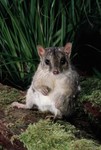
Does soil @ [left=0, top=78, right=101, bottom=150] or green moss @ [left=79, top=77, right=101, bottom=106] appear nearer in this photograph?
soil @ [left=0, top=78, right=101, bottom=150]

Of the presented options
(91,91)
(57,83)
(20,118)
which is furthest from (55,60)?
(91,91)

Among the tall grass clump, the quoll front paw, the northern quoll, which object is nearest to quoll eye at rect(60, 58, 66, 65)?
the northern quoll

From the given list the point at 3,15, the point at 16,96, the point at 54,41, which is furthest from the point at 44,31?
the point at 16,96

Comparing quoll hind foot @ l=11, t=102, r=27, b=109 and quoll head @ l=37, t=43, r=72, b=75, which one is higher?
quoll head @ l=37, t=43, r=72, b=75

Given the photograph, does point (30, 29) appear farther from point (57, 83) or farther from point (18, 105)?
point (57, 83)

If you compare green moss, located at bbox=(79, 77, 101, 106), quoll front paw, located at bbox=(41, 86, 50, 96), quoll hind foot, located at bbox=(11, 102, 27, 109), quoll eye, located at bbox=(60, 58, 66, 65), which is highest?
quoll eye, located at bbox=(60, 58, 66, 65)

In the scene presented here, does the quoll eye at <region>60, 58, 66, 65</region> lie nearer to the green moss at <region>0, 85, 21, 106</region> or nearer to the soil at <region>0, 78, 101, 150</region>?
the soil at <region>0, 78, 101, 150</region>

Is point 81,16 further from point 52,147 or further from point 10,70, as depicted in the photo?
point 52,147
